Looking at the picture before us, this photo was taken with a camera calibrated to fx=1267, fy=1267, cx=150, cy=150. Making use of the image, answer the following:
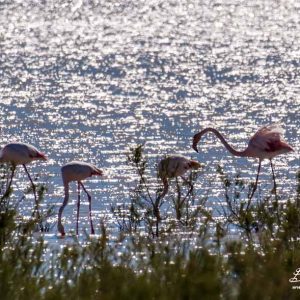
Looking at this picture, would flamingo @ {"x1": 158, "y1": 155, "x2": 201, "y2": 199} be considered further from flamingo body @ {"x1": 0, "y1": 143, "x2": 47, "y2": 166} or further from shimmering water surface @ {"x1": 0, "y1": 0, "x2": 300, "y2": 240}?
flamingo body @ {"x1": 0, "y1": 143, "x2": 47, "y2": 166}

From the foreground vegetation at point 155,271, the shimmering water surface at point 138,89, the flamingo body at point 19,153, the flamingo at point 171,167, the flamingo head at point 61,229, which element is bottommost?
the foreground vegetation at point 155,271

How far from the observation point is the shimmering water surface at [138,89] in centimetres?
1791

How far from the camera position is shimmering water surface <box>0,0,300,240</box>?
17.9 m

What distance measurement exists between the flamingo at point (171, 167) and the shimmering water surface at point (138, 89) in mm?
955

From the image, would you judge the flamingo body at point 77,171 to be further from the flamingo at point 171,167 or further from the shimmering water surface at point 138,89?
the flamingo at point 171,167

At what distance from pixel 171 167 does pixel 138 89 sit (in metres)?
13.0

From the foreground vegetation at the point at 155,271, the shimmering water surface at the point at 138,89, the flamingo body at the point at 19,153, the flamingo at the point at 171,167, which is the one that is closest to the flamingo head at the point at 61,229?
the shimmering water surface at the point at 138,89

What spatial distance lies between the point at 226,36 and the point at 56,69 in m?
11.9

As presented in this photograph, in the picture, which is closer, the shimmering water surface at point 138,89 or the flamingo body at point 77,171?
the flamingo body at point 77,171

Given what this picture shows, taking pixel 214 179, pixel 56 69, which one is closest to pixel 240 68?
pixel 56 69

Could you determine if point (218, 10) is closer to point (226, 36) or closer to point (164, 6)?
point (164, 6)

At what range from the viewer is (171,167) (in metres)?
13.7

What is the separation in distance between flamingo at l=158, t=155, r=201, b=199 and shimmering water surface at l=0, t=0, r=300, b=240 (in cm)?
96

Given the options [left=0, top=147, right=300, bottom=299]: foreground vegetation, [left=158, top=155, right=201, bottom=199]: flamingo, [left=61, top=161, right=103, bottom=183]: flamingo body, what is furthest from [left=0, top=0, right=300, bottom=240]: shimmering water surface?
[left=0, top=147, right=300, bottom=299]: foreground vegetation
